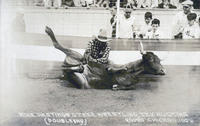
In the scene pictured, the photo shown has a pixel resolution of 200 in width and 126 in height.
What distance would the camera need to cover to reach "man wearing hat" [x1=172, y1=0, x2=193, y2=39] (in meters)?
4.53

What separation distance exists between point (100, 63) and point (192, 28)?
3.41 feet

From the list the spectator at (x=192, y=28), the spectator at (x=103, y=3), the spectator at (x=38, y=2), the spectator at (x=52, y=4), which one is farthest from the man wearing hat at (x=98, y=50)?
the spectator at (x=192, y=28)

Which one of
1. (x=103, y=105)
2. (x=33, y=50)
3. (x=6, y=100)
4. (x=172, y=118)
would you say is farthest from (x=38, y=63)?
(x=172, y=118)

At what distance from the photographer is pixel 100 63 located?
4625 millimetres

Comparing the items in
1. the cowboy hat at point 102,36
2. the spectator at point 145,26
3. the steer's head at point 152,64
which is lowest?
the steer's head at point 152,64

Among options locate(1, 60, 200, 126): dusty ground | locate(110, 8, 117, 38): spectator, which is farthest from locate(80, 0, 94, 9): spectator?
locate(1, 60, 200, 126): dusty ground

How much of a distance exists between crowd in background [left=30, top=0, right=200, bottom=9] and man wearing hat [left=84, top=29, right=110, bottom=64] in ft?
1.04

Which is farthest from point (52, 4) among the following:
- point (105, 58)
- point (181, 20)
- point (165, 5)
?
point (181, 20)

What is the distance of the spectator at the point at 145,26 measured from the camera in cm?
454

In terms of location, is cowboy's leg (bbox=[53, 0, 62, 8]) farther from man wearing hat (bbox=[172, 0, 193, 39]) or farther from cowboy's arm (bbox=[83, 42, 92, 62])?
man wearing hat (bbox=[172, 0, 193, 39])

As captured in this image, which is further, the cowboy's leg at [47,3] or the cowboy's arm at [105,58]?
the cowboy's arm at [105,58]

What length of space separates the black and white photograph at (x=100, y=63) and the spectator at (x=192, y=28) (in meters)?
0.01

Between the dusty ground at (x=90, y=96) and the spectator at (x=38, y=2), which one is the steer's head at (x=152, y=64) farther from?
the spectator at (x=38, y=2)

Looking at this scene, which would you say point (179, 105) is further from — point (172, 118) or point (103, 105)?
point (103, 105)
